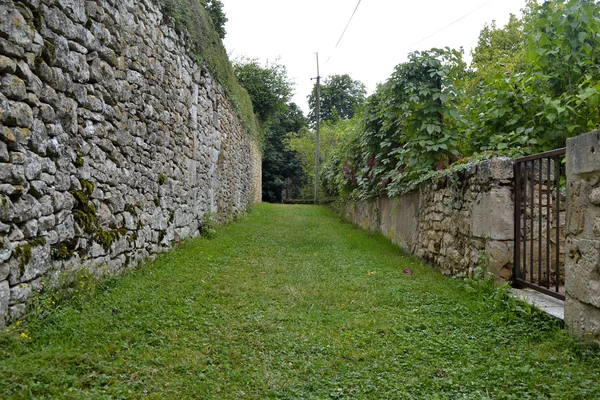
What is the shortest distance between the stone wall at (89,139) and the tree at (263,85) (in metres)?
10.9

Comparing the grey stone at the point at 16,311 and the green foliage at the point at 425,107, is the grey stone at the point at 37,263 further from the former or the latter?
the green foliage at the point at 425,107

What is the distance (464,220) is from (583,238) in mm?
2020

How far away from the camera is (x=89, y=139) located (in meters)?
4.02

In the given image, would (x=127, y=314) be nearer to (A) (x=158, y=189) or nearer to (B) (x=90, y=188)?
(B) (x=90, y=188)

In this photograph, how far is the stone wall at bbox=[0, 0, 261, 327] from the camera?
2.94 metres

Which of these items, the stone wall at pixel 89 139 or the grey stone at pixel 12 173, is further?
the stone wall at pixel 89 139

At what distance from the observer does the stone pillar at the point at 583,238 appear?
9.02ft

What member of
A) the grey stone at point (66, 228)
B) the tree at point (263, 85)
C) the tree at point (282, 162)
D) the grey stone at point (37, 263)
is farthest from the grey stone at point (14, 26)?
the tree at point (282, 162)

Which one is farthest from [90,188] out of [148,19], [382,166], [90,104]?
[382,166]

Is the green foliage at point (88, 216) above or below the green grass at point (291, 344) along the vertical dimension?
above

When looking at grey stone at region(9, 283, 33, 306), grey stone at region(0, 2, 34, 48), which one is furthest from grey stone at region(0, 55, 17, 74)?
grey stone at region(9, 283, 33, 306)

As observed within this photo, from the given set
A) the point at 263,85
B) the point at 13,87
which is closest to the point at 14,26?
the point at 13,87

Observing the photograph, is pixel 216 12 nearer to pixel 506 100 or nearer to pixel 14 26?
pixel 506 100

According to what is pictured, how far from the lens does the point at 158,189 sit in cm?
588
